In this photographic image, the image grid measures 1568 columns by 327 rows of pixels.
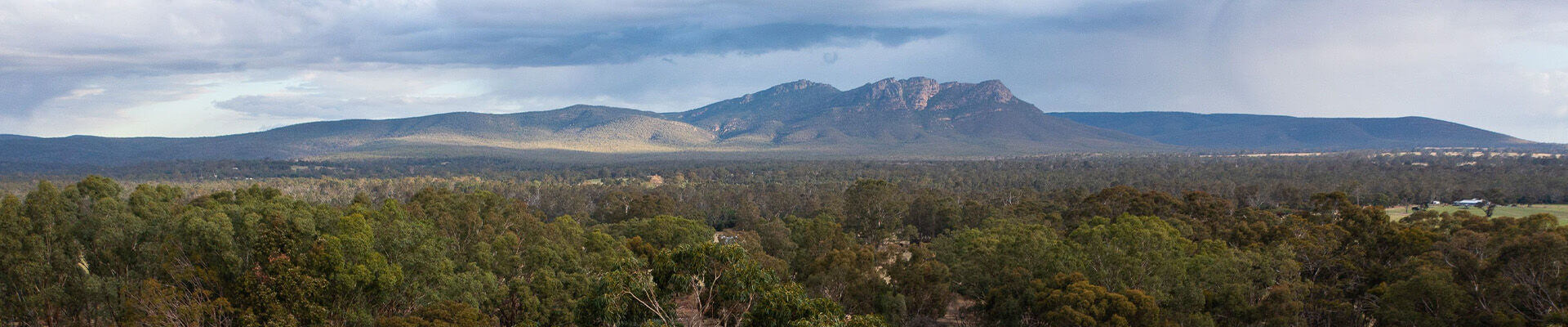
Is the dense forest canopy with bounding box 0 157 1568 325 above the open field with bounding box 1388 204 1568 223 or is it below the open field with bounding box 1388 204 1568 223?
above

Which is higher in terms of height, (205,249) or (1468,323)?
(205,249)

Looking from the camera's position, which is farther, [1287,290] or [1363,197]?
[1363,197]

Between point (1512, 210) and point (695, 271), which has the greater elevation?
point (695, 271)

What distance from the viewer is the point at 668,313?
1811cm

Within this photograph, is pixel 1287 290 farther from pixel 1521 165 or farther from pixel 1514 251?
pixel 1521 165

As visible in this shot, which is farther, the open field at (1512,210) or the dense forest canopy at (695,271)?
the open field at (1512,210)

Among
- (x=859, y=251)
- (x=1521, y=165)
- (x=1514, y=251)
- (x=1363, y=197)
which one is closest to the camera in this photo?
(x=1514, y=251)

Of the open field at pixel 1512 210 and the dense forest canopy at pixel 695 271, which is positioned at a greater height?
the dense forest canopy at pixel 695 271

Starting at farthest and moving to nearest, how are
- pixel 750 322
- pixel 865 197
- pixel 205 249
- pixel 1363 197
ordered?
1. pixel 1363 197
2. pixel 865 197
3. pixel 205 249
4. pixel 750 322

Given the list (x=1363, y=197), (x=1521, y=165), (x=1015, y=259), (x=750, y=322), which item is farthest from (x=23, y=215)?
(x=1521, y=165)

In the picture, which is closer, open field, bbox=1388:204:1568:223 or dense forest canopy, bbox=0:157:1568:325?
dense forest canopy, bbox=0:157:1568:325

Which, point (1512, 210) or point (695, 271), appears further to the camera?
point (1512, 210)

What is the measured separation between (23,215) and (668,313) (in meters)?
24.0

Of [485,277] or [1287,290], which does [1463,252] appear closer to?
[1287,290]
